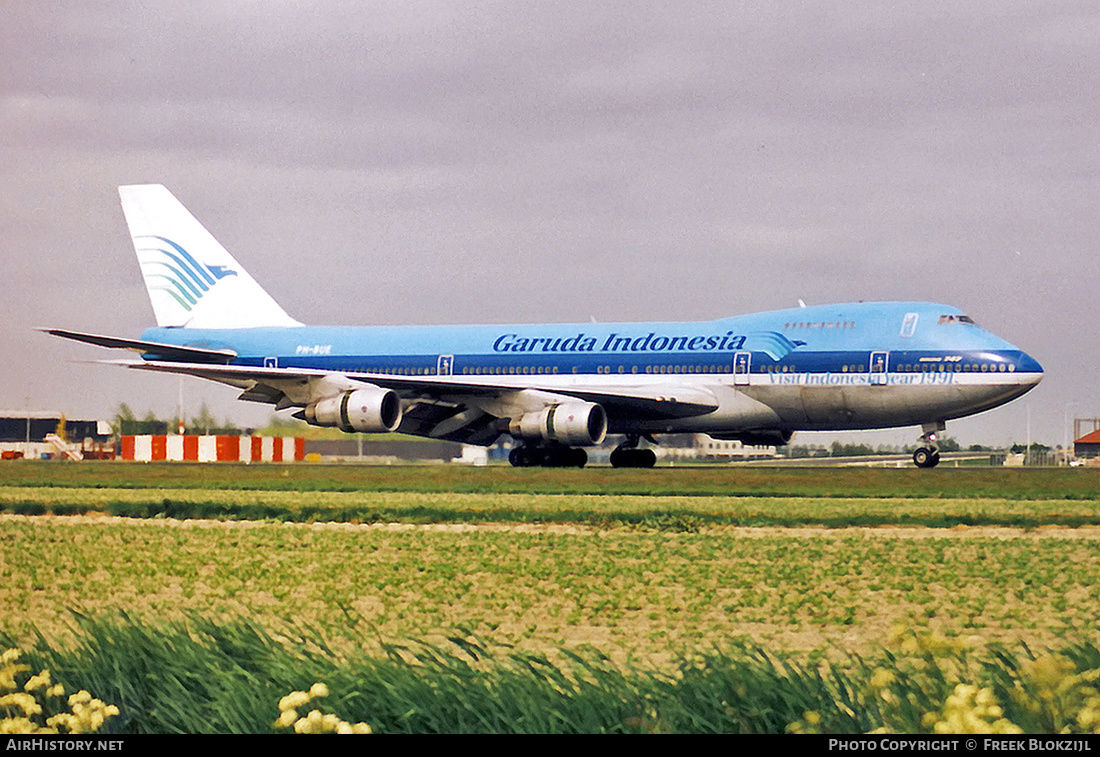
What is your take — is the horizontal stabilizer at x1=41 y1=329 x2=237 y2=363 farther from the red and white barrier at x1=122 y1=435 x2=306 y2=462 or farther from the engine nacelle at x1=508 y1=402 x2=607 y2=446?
the engine nacelle at x1=508 y1=402 x2=607 y2=446

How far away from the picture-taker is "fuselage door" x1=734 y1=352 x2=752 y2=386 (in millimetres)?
39781

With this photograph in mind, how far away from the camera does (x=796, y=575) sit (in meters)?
16.5

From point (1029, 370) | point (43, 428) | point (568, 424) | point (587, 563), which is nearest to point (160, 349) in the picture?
point (568, 424)

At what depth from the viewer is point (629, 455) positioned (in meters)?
45.1

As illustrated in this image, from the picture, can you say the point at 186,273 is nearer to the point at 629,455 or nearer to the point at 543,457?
the point at 543,457

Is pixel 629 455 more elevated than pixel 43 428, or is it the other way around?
pixel 43 428

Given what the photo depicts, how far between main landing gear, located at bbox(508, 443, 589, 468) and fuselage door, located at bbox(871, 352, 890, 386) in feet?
31.7

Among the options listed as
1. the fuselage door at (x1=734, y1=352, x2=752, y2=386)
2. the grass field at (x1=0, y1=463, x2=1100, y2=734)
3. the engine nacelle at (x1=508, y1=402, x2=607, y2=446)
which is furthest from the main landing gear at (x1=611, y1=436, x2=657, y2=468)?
the grass field at (x1=0, y1=463, x2=1100, y2=734)

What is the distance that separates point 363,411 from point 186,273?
51.8 feet

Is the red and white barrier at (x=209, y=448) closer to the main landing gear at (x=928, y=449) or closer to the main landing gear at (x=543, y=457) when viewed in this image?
the main landing gear at (x=543, y=457)

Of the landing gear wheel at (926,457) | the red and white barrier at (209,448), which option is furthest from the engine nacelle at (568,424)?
the red and white barrier at (209,448)

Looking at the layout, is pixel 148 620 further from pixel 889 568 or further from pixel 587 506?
pixel 587 506

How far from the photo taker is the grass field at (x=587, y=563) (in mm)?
12930

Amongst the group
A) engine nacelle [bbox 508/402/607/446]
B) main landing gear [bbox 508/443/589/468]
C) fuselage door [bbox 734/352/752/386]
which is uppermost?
fuselage door [bbox 734/352/752/386]
